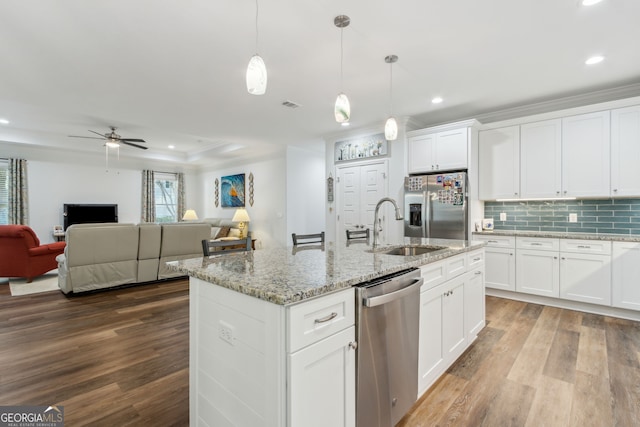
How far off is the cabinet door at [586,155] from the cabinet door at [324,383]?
3.95 m

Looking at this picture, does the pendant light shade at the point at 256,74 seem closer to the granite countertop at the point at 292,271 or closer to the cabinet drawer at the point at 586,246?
the granite countertop at the point at 292,271

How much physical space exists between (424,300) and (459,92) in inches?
117

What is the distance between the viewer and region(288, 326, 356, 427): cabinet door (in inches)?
40.6

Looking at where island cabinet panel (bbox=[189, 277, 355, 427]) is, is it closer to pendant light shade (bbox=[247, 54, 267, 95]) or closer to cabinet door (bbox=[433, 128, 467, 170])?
pendant light shade (bbox=[247, 54, 267, 95])

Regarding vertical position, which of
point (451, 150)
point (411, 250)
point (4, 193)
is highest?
point (451, 150)

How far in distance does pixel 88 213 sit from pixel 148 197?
57.1 inches

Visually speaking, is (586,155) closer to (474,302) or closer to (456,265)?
(474,302)

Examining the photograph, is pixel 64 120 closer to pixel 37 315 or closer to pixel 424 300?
pixel 37 315

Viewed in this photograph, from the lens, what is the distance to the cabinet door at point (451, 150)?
4121 millimetres

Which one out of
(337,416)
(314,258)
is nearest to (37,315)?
(314,258)

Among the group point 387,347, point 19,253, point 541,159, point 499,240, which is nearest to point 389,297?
point 387,347

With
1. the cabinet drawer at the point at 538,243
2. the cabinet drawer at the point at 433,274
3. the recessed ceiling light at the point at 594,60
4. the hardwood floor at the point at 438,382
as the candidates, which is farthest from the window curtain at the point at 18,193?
the recessed ceiling light at the point at 594,60

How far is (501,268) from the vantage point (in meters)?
4.00

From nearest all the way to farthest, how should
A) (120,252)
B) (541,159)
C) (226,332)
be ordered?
(226,332)
(541,159)
(120,252)
